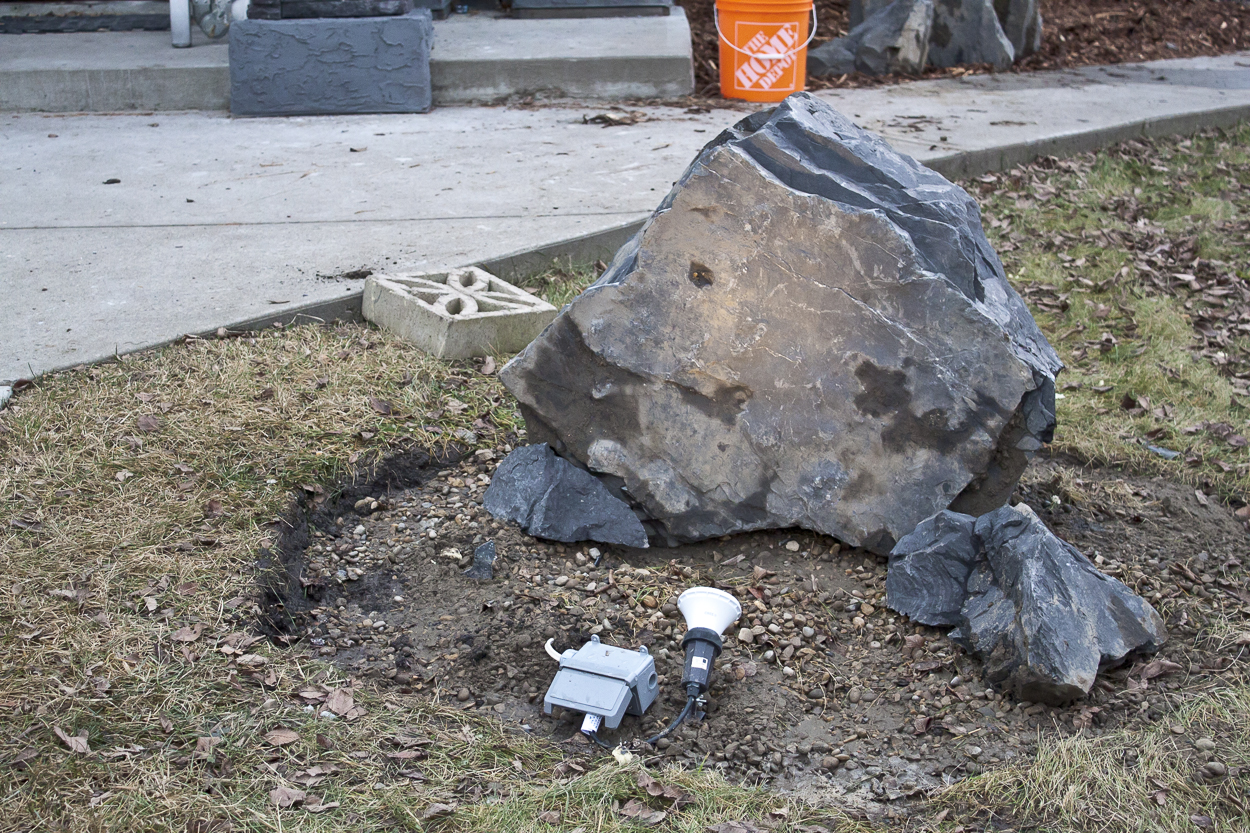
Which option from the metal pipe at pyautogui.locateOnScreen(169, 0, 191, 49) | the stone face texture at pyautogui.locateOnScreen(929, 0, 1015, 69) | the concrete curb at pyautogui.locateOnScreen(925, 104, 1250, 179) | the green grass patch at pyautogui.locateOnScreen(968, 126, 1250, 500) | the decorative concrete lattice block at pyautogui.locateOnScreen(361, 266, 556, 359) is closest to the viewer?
the green grass patch at pyautogui.locateOnScreen(968, 126, 1250, 500)

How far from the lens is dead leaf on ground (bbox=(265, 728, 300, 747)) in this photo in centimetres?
236

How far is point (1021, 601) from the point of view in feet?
8.34

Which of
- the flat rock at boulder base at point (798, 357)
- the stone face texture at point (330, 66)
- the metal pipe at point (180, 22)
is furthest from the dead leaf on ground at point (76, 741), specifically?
the metal pipe at point (180, 22)

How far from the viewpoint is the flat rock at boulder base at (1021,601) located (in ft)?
8.16

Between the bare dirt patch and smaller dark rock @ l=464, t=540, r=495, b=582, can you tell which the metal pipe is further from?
smaller dark rock @ l=464, t=540, r=495, b=582

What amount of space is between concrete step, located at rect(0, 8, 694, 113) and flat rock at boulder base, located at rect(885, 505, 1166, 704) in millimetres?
5196

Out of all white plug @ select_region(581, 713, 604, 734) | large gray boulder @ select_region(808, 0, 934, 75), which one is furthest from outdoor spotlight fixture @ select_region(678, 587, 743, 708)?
large gray boulder @ select_region(808, 0, 934, 75)

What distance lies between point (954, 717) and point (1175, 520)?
1.28m

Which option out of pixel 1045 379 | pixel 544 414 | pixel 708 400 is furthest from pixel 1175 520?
pixel 544 414

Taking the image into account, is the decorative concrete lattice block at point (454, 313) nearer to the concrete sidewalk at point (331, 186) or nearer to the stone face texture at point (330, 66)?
the concrete sidewalk at point (331, 186)

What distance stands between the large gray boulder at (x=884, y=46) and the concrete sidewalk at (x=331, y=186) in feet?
1.30

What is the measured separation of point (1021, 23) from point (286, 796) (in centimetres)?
866

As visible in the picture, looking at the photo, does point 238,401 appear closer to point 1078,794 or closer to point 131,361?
point 131,361

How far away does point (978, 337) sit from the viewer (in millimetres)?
2836
